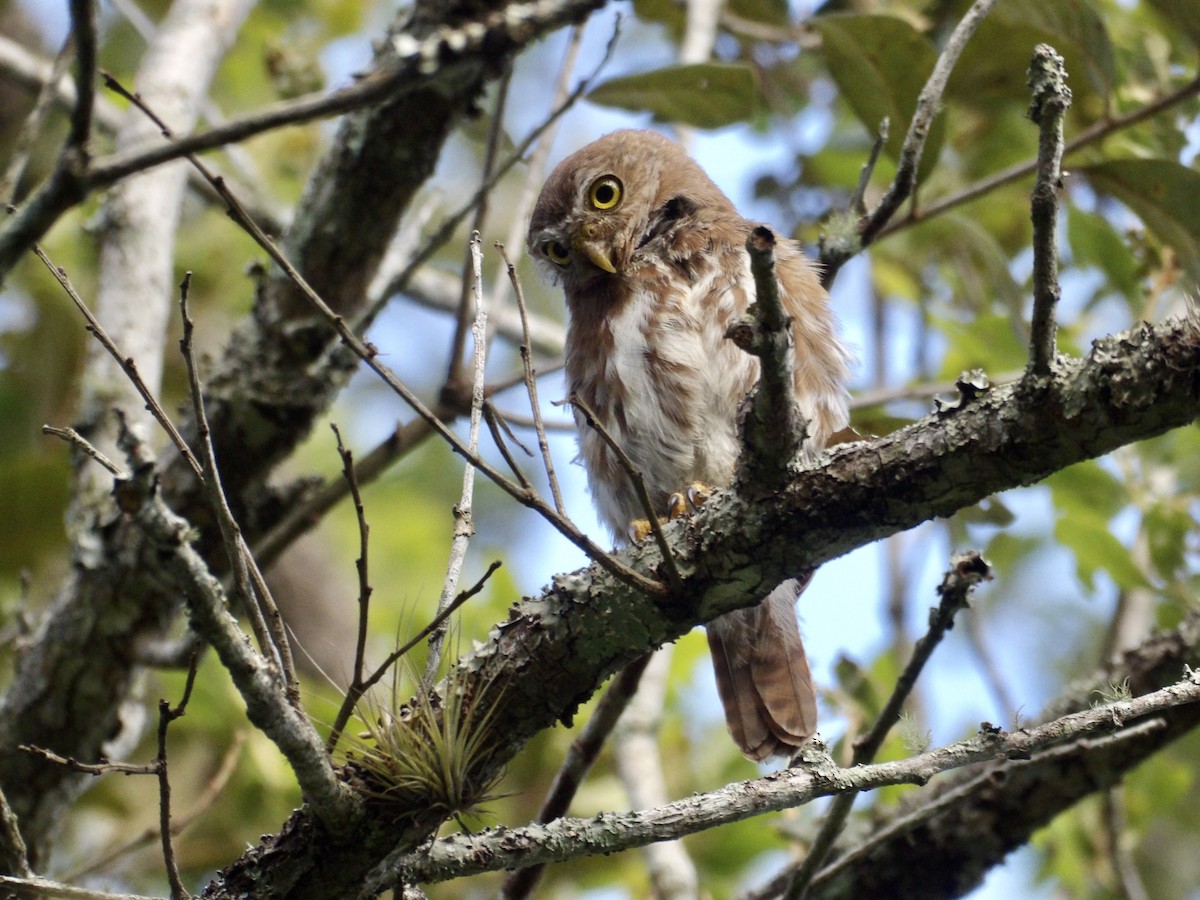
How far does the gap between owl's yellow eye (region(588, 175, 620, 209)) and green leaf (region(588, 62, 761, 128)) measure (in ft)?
0.92

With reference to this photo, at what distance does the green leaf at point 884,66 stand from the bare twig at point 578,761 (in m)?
1.86

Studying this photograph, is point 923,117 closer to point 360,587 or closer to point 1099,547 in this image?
point 1099,547

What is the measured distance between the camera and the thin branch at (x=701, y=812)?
2207 millimetres

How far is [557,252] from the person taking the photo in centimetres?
458

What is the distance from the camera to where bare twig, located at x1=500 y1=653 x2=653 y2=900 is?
3.15 metres

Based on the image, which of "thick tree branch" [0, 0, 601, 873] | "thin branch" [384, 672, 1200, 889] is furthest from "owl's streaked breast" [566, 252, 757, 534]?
"thin branch" [384, 672, 1200, 889]

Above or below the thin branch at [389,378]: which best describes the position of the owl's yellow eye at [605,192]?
above

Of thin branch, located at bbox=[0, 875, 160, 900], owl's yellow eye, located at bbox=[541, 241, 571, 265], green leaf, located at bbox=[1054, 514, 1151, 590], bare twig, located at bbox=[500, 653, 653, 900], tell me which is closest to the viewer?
thin branch, located at bbox=[0, 875, 160, 900]

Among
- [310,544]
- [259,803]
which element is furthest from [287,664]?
[310,544]

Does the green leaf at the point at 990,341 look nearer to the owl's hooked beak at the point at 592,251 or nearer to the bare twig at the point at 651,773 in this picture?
the owl's hooked beak at the point at 592,251

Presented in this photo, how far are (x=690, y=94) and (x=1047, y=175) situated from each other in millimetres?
2515

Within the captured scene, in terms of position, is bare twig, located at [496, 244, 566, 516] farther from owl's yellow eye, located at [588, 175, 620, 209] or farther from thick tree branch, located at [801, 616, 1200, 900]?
owl's yellow eye, located at [588, 175, 620, 209]

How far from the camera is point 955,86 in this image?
427 centimetres

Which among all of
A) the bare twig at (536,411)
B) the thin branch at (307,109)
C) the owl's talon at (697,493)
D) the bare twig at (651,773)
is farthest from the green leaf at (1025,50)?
the thin branch at (307,109)
